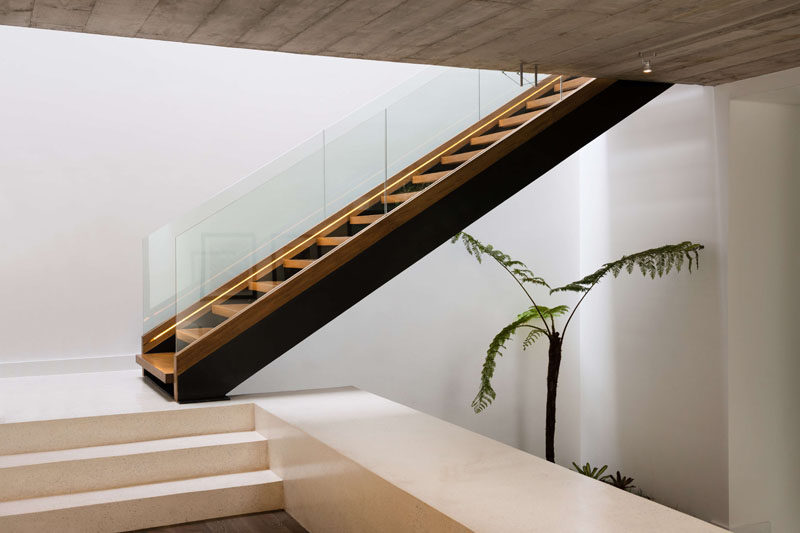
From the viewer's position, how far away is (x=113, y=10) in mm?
3891

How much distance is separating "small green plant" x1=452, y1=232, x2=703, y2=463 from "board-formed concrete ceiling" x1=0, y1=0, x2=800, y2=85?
5.53 ft

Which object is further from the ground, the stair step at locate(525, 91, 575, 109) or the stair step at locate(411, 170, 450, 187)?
the stair step at locate(525, 91, 575, 109)

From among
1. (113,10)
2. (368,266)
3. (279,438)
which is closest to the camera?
(113,10)

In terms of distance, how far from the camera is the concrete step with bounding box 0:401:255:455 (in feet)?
17.4

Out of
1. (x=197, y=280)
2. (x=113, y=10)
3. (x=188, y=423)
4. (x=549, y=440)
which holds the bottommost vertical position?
(x=549, y=440)

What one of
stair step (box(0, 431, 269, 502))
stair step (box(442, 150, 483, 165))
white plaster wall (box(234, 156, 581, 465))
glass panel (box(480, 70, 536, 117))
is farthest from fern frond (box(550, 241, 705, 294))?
stair step (box(0, 431, 269, 502))

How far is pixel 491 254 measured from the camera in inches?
289

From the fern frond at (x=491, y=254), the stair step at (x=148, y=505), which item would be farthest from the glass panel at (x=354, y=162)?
the stair step at (x=148, y=505)

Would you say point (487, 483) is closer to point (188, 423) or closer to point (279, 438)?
point (279, 438)

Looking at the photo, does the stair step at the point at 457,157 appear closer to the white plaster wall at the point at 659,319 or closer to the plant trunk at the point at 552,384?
the white plaster wall at the point at 659,319

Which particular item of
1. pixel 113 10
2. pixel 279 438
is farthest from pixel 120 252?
pixel 113 10

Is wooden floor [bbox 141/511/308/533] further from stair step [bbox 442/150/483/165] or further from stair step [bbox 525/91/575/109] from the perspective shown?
stair step [bbox 525/91/575/109]

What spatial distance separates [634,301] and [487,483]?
373cm

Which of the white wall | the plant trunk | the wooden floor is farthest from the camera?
the plant trunk
